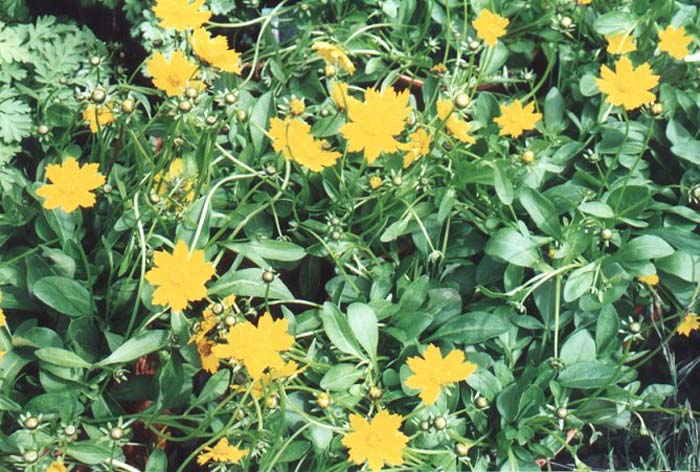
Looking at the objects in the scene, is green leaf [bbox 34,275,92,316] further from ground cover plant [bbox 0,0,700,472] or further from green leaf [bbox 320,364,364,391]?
green leaf [bbox 320,364,364,391]

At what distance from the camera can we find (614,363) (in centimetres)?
164

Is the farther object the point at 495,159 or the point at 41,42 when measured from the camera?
the point at 41,42

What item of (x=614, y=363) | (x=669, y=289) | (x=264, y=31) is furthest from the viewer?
(x=264, y=31)

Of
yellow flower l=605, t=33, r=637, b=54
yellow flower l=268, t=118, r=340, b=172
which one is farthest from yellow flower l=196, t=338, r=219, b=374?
yellow flower l=605, t=33, r=637, b=54

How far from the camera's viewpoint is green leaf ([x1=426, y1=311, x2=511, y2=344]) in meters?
1.59

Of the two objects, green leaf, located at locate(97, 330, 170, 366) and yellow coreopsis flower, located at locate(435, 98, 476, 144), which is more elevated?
yellow coreopsis flower, located at locate(435, 98, 476, 144)

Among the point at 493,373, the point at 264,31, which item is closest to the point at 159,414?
the point at 493,373

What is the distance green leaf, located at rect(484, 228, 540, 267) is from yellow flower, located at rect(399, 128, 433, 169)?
0.64ft

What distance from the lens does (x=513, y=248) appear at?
64.4 inches

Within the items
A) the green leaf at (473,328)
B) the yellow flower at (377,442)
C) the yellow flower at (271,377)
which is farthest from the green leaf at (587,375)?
the yellow flower at (271,377)

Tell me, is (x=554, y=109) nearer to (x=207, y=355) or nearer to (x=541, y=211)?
(x=541, y=211)

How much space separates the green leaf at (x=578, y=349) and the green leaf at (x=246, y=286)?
0.48 metres

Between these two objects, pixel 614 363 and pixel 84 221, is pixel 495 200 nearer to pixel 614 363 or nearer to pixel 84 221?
pixel 614 363

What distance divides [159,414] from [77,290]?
243mm
